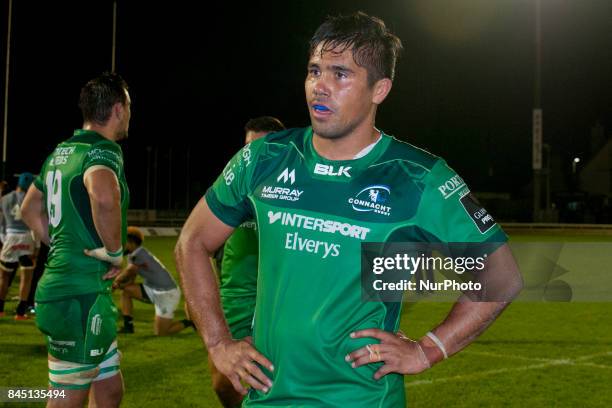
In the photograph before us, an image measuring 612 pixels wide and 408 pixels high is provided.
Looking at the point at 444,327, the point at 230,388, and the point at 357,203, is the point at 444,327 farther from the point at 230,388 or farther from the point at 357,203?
the point at 230,388

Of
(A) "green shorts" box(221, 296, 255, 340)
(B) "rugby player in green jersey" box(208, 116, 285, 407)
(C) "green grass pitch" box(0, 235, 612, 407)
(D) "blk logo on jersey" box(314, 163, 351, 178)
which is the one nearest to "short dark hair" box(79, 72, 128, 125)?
(B) "rugby player in green jersey" box(208, 116, 285, 407)

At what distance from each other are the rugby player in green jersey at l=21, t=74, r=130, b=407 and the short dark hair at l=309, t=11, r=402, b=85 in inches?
85.0

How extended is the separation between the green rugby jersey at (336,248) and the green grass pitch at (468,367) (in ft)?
15.2

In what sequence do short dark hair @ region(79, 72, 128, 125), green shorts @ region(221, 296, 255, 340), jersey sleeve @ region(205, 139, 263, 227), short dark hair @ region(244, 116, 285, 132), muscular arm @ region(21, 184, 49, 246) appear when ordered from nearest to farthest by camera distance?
1. jersey sleeve @ region(205, 139, 263, 227)
2. short dark hair @ region(79, 72, 128, 125)
3. muscular arm @ region(21, 184, 49, 246)
4. green shorts @ region(221, 296, 255, 340)
5. short dark hair @ region(244, 116, 285, 132)

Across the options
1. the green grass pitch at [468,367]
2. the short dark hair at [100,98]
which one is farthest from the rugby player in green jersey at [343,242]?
the green grass pitch at [468,367]

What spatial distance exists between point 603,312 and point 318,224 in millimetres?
12132

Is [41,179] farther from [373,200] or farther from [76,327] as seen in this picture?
[373,200]

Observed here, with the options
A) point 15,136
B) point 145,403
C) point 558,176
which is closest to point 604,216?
point 558,176

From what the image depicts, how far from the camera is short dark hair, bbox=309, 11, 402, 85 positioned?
2.83 metres

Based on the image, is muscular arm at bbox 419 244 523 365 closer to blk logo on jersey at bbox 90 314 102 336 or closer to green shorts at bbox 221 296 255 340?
blk logo on jersey at bbox 90 314 102 336

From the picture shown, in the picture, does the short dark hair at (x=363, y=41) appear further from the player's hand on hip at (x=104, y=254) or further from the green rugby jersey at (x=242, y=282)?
the green rugby jersey at (x=242, y=282)

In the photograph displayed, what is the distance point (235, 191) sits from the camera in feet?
9.88

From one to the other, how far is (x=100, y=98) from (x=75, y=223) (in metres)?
0.86

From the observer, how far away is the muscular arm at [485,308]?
107 inches
